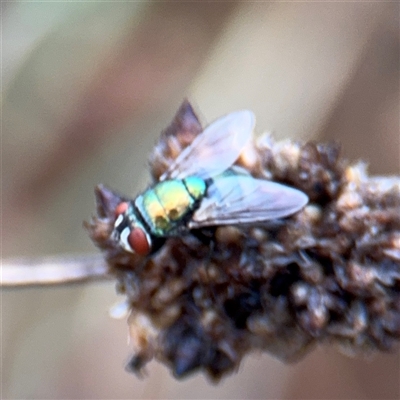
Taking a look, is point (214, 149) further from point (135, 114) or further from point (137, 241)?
point (135, 114)

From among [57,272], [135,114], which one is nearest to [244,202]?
[57,272]

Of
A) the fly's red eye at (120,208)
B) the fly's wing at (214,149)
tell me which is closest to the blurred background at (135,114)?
the fly's wing at (214,149)

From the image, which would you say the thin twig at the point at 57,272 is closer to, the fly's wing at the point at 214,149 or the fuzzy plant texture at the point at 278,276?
the fuzzy plant texture at the point at 278,276

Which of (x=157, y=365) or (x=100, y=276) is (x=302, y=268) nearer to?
(x=100, y=276)

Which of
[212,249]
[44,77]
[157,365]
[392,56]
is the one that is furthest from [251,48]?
[212,249]

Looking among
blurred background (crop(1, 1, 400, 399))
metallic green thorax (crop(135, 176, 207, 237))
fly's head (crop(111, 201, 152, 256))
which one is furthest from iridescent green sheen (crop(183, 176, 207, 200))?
blurred background (crop(1, 1, 400, 399))

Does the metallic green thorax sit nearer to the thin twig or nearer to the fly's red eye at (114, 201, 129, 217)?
the fly's red eye at (114, 201, 129, 217)
